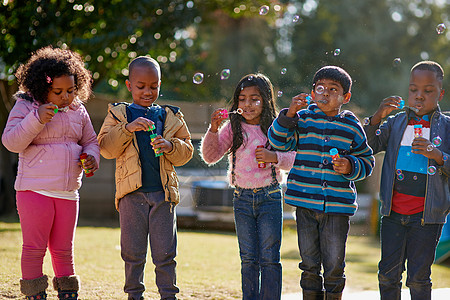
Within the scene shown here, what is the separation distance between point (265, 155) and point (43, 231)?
1.36 meters

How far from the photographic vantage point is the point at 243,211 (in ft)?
11.6

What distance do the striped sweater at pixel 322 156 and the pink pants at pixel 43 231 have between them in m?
1.30

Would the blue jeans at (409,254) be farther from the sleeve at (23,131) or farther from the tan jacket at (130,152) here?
the sleeve at (23,131)

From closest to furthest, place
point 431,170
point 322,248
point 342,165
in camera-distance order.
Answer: point 342,165 → point 322,248 → point 431,170

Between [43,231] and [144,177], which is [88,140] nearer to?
[144,177]

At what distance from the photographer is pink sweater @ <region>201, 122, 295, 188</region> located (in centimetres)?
356

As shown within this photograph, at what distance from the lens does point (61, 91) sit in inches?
134

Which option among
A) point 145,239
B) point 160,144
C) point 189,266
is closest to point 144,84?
point 160,144

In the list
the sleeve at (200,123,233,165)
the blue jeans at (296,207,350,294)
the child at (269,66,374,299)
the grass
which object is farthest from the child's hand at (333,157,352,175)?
the grass

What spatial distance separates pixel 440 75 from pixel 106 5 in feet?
22.7

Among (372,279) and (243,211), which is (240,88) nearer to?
(243,211)

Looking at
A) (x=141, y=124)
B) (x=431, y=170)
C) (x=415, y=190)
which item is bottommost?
(x=415, y=190)

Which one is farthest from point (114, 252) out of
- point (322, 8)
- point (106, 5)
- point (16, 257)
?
point (322, 8)

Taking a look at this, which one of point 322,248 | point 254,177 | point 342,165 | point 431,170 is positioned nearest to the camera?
point 342,165
